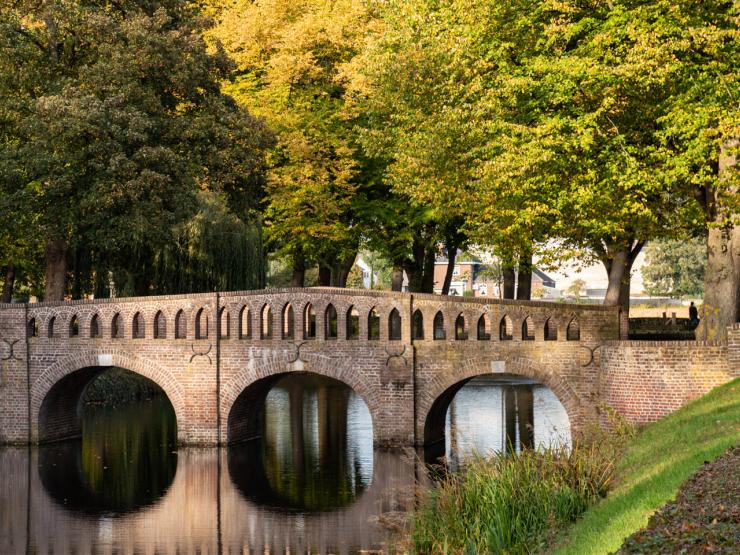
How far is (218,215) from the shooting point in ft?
120

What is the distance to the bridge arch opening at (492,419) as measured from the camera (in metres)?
26.1

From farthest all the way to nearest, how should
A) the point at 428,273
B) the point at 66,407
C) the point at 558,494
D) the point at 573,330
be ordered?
the point at 428,273 → the point at 66,407 → the point at 573,330 → the point at 558,494

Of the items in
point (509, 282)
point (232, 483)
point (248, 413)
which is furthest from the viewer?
point (509, 282)

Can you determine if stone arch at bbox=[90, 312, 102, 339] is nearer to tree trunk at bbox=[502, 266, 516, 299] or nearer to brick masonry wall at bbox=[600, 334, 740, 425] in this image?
brick masonry wall at bbox=[600, 334, 740, 425]

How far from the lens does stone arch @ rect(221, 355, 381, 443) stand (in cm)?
2661

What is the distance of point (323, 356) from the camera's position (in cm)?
2683

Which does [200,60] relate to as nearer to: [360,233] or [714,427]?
[360,233]

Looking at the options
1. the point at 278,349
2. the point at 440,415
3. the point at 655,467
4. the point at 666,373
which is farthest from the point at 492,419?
the point at 655,467

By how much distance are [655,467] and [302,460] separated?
43.8 ft

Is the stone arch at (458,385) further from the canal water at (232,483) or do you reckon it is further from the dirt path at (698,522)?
the dirt path at (698,522)

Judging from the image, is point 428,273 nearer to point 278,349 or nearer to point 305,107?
point 305,107

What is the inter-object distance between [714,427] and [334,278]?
3613 cm

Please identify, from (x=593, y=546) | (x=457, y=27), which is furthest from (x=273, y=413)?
(x=593, y=546)

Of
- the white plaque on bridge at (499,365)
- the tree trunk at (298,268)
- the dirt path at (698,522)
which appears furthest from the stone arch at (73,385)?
the dirt path at (698,522)
